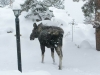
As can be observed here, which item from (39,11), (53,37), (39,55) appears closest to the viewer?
(53,37)

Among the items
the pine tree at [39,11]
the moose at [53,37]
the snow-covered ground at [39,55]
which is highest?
the pine tree at [39,11]

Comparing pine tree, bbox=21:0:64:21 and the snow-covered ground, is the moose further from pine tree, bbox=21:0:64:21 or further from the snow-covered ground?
pine tree, bbox=21:0:64:21

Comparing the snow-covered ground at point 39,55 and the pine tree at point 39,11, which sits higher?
the pine tree at point 39,11

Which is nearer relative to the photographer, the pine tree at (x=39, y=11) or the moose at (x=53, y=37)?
the moose at (x=53, y=37)

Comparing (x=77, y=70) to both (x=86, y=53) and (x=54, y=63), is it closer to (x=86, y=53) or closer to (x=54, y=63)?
(x=54, y=63)

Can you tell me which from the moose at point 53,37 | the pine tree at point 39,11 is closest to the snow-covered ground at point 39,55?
the pine tree at point 39,11

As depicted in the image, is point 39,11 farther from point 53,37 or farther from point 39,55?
point 53,37

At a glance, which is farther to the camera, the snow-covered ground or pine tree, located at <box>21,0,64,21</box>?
pine tree, located at <box>21,0,64,21</box>

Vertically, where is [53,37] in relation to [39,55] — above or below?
above

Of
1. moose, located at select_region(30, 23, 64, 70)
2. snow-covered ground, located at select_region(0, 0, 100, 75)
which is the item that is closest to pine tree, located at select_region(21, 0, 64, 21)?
snow-covered ground, located at select_region(0, 0, 100, 75)

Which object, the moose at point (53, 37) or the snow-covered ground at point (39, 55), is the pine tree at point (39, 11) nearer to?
the snow-covered ground at point (39, 55)

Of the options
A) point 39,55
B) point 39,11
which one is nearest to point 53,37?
point 39,55

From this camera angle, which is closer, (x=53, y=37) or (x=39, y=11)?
(x=53, y=37)

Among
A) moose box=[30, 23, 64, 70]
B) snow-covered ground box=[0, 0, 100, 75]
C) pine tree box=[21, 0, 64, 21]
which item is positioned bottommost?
snow-covered ground box=[0, 0, 100, 75]
